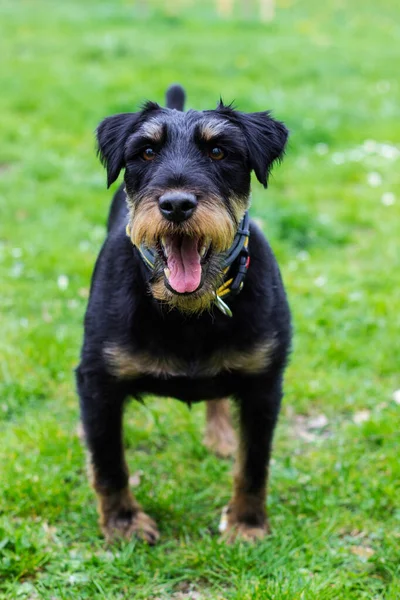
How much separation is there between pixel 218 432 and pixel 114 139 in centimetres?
194

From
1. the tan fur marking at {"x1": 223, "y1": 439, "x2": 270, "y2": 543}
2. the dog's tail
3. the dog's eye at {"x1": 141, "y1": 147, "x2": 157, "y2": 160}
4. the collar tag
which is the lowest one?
the tan fur marking at {"x1": 223, "y1": 439, "x2": 270, "y2": 543}

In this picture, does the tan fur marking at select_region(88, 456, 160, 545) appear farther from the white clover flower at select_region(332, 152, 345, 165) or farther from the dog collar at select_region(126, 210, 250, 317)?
the white clover flower at select_region(332, 152, 345, 165)

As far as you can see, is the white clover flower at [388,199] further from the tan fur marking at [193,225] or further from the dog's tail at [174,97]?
the tan fur marking at [193,225]

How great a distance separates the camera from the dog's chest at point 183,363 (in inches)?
133

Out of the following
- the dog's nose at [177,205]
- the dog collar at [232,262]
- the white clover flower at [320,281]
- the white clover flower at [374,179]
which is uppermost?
the dog's nose at [177,205]

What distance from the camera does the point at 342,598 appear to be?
332cm

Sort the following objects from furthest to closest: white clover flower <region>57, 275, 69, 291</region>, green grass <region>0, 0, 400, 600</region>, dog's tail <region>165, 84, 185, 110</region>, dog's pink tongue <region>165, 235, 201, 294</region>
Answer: white clover flower <region>57, 275, 69, 291</region> < dog's tail <region>165, 84, 185, 110</region> < green grass <region>0, 0, 400, 600</region> < dog's pink tongue <region>165, 235, 201, 294</region>

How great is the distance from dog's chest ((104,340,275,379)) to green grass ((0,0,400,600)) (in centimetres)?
92

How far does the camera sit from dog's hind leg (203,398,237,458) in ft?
14.8

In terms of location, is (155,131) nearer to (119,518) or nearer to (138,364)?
(138,364)

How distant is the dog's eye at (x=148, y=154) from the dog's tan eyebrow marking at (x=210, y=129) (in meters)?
0.22

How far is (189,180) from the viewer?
119 inches

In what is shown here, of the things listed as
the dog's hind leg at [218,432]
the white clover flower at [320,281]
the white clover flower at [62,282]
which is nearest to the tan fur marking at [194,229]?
the dog's hind leg at [218,432]

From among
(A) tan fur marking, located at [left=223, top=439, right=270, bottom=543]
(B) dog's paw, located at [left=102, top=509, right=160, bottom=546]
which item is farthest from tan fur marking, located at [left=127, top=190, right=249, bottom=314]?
(B) dog's paw, located at [left=102, top=509, right=160, bottom=546]
